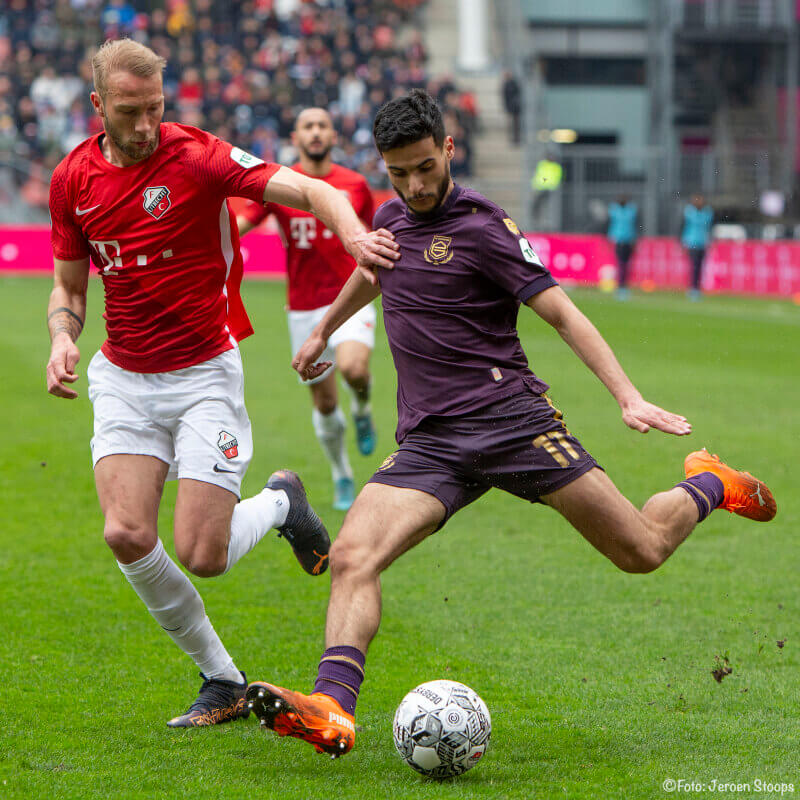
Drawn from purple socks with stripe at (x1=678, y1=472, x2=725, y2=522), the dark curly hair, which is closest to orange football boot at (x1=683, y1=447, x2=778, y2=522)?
purple socks with stripe at (x1=678, y1=472, x2=725, y2=522)

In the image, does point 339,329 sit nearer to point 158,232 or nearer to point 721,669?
point 158,232

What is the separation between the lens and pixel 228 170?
15.1ft

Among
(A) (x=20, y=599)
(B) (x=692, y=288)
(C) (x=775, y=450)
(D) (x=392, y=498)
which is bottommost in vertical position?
(B) (x=692, y=288)

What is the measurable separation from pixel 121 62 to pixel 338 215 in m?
0.90

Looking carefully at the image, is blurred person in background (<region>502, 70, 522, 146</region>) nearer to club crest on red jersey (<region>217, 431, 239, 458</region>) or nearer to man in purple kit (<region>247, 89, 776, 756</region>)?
man in purple kit (<region>247, 89, 776, 756</region>)

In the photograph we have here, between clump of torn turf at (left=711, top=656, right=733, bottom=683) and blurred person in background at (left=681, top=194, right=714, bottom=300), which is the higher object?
clump of torn turf at (left=711, top=656, right=733, bottom=683)

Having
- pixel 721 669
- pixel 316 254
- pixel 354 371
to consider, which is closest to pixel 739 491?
pixel 721 669

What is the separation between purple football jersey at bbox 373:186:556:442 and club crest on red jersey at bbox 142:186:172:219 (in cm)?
87

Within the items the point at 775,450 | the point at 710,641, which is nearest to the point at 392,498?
the point at 710,641

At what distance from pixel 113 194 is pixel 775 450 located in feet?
22.2

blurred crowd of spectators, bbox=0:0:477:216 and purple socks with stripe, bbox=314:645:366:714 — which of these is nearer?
purple socks with stripe, bbox=314:645:366:714

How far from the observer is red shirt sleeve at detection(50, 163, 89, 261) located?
461cm

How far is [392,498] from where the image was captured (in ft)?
14.0

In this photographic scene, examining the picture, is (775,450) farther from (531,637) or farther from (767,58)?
(767,58)
